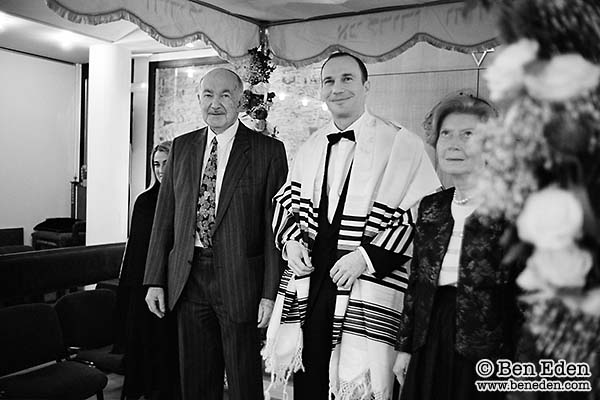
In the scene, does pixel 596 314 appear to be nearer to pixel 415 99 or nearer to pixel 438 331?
pixel 438 331

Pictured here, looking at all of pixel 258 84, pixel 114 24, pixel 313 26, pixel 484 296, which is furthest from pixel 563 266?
pixel 114 24

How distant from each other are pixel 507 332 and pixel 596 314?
1.19 meters

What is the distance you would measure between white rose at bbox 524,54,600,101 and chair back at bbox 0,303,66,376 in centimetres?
303

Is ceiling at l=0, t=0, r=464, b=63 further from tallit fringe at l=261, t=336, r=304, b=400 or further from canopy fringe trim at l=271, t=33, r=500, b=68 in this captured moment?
tallit fringe at l=261, t=336, r=304, b=400

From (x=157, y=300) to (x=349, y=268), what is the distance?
3.43 ft

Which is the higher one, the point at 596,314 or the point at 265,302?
the point at 596,314

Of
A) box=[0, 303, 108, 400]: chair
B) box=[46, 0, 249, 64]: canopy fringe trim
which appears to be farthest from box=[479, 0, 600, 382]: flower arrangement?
box=[0, 303, 108, 400]: chair

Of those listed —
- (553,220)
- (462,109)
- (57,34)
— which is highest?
(57,34)

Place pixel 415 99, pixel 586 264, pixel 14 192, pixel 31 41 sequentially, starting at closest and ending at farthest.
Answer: pixel 586 264 → pixel 415 99 → pixel 31 41 → pixel 14 192

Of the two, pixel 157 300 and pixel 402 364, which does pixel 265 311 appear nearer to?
pixel 157 300

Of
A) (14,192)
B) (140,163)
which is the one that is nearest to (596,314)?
(140,163)

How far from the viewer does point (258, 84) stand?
455cm

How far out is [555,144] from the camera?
0.92 metres

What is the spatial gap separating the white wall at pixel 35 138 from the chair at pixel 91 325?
209 inches
